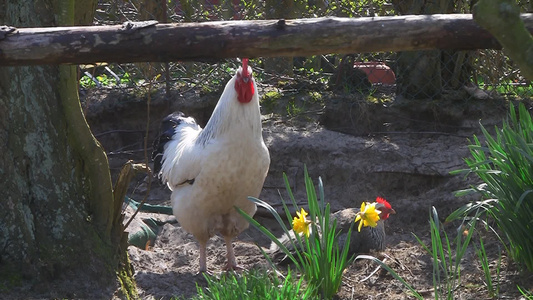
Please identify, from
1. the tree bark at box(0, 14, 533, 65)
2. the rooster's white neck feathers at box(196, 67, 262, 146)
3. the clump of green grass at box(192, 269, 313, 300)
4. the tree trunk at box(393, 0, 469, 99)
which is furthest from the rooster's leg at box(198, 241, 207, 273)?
the tree trunk at box(393, 0, 469, 99)

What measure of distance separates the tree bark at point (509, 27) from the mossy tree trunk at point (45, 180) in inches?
95.1

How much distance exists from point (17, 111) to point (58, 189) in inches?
17.7

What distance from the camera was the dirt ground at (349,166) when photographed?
4438 mm

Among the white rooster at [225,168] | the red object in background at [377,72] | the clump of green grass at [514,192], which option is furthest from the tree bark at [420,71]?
the clump of green grass at [514,192]

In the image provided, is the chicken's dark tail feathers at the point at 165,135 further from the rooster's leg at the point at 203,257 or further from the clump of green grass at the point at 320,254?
the clump of green grass at the point at 320,254

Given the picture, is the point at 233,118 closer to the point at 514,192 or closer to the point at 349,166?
the point at 349,166

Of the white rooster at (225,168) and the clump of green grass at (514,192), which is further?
the white rooster at (225,168)

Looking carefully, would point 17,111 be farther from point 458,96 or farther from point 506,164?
point 458,96

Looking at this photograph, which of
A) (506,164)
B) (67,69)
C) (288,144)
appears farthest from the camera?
(288,144)

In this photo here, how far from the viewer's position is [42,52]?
277 cm

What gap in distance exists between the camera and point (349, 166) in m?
6.19

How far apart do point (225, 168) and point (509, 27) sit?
9.53 feet

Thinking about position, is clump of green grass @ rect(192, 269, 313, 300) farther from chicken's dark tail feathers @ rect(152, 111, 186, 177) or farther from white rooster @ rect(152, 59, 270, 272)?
chicken's dark tail feathers @ rect(152, 111, 186, 177)

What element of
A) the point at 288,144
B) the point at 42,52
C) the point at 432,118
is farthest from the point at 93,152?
the point at 432,118
